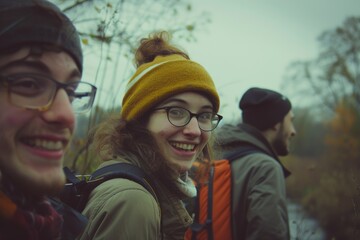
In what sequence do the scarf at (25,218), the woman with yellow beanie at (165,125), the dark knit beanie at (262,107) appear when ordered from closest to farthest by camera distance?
the scarf at (25,218), the woman with yellow beanie at (165,125), the dark knit beanie at (262,107)

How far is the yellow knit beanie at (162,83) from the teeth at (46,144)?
90 cm

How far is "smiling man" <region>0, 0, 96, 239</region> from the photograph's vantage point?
955 millimetres

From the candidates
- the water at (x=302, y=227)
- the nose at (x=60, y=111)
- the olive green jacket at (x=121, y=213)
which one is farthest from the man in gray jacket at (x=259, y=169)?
the nose at (x=60, y=111)

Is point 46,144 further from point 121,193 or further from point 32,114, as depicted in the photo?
point 121,193

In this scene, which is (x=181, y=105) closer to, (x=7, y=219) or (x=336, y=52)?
(x=7, y=219)

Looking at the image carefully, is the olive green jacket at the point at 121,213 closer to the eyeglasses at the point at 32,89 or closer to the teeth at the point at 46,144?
the teeth at the point at 46,144

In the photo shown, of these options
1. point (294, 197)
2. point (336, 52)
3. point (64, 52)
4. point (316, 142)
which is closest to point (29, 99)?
point (64, 52)

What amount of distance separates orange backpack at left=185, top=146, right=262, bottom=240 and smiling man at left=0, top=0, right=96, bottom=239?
1.59 meters

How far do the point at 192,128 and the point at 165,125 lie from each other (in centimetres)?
17

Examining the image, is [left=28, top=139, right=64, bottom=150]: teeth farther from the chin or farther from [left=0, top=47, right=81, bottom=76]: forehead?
[left=0, top=47, right=81, bottom=76]: forehead

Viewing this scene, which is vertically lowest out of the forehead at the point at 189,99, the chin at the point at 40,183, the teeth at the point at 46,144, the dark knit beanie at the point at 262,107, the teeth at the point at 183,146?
the dark knit beanie at the point at 262,107

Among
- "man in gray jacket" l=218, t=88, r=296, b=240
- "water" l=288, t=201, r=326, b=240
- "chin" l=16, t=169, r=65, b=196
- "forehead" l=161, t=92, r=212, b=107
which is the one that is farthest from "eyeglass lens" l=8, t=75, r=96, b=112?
"water" l=288, t=201, r=326, b=240

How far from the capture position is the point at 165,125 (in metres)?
1.92

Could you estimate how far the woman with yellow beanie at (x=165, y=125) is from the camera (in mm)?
1801
